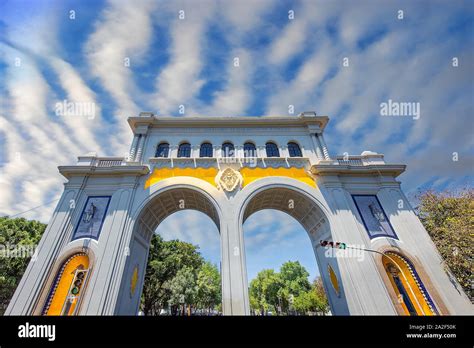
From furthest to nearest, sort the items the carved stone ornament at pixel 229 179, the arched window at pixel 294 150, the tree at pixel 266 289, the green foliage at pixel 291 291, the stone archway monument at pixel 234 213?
1. the tree at pixel 266 289
2. the green foliage at pixel 291 291
3. the arched window at pixel 294 150
4. the carved stone ornament at pixel 229 179
5. the stone archway monument at pixel 234 213

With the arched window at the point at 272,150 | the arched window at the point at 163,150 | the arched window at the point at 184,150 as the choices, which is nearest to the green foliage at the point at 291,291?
the arched window at the point at 272,150

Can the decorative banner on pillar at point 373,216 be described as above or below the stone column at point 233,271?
above

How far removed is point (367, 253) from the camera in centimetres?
1200

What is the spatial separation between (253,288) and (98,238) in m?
57.4

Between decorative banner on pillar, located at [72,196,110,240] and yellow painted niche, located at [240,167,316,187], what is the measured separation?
10112mm

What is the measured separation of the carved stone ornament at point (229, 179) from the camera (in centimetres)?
1435

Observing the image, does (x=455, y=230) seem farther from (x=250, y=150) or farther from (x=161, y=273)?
(x=161, y=273)

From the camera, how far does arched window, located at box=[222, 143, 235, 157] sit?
1648 centimetres

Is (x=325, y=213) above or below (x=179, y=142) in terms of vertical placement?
below

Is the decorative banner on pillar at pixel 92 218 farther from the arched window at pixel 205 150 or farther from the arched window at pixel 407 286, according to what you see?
the arched window at pixel 407 286

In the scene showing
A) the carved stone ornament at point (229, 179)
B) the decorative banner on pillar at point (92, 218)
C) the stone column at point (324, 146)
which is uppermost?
the stone column at point (324, 146)

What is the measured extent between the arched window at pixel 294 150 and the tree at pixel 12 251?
26.8 meters
